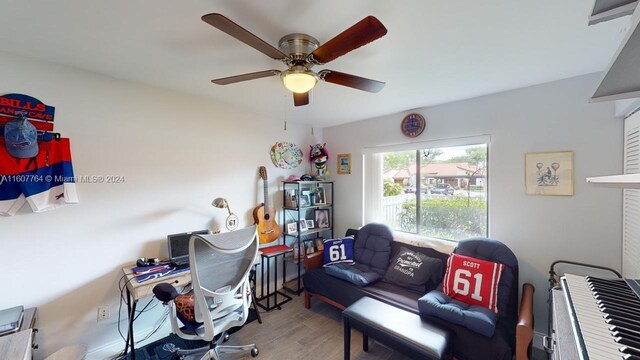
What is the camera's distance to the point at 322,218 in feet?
11.8

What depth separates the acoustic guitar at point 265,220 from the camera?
2.95 m

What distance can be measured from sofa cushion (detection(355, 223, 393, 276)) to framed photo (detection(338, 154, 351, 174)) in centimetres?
93

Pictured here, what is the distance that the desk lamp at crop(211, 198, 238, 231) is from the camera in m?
2.50

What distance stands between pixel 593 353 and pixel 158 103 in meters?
3.09

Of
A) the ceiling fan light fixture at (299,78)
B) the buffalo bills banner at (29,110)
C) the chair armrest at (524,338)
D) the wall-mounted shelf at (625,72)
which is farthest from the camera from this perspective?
the buffalo bills banner at (29,110)

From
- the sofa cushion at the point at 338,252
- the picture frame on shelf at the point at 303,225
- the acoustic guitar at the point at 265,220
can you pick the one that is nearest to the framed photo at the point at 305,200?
the picture frame on shelf at the point at 303,225

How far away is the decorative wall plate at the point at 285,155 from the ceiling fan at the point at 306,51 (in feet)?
5.22

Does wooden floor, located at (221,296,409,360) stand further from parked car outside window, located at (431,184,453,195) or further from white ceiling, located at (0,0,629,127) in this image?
white ceiling, located at (0,0,629,127)

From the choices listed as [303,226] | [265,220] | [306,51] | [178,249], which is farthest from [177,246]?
[306,51]

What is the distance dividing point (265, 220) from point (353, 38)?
7.92 ft

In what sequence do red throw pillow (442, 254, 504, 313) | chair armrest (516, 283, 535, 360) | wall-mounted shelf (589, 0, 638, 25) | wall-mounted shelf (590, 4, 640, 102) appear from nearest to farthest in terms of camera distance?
1. wall-mounted shelf (590, 4, 640, 102)
2. wall-mounted shelf (589, 0, 638, 25)
3. chair armrest (516, 283, 535, 360)
4. red throw pillow (442, 254, 504, 313)

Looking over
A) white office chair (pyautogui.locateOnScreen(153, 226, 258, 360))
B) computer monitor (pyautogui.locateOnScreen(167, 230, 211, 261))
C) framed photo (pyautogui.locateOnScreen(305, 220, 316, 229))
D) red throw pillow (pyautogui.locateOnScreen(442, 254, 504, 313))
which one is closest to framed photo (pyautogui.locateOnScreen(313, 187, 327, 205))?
framed photo (pyautogui.locateOnScreen(305, 220, 316, 229))

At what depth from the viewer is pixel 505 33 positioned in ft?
4.53

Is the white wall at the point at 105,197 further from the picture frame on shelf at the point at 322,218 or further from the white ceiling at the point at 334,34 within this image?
the picture frame on shelf at the point at 322,218
